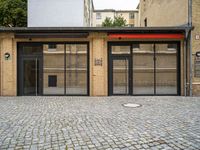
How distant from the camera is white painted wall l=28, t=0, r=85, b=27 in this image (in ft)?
83.0

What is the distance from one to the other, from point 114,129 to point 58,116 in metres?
2.61

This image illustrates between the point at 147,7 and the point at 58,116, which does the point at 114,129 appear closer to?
the point at 58,116

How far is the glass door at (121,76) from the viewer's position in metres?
15.3

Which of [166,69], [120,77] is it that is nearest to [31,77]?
[120,77]

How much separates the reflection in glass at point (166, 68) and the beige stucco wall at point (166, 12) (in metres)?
2.03

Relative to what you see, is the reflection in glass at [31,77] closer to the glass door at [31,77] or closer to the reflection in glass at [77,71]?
the glass door at [31,77]

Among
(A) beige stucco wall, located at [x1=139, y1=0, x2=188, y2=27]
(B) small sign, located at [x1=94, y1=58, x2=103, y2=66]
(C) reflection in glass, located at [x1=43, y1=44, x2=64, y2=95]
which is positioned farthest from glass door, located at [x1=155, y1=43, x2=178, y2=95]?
(C) reflection in glass, located at [x1=43, y1=44, x2=64, y2=95]

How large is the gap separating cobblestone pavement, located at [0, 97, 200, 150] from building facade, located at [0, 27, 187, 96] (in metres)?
5.25

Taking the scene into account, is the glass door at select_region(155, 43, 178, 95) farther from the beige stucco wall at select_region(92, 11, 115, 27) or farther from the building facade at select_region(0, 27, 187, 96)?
the beige stucco wall at select_region(92, 11, 115, 27)

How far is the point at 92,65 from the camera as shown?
49.8 feet

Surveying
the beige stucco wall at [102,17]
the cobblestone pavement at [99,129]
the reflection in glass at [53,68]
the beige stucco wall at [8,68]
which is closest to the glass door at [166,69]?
the cobblestone pavement at [99,129]

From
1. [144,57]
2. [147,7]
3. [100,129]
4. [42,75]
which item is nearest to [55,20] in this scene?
[147,7]

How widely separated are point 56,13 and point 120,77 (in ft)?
43.3

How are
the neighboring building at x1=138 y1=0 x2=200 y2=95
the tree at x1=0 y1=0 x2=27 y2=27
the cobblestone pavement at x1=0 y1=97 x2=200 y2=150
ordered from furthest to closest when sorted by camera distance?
the tree at x1=0 y1=0 x2=27 y2=27 → the neighboring building at x1=138 y1=0 x2=200 y2=95 → the cobblestone pavement at x1=0 y1=97 x2=200 y2=150
